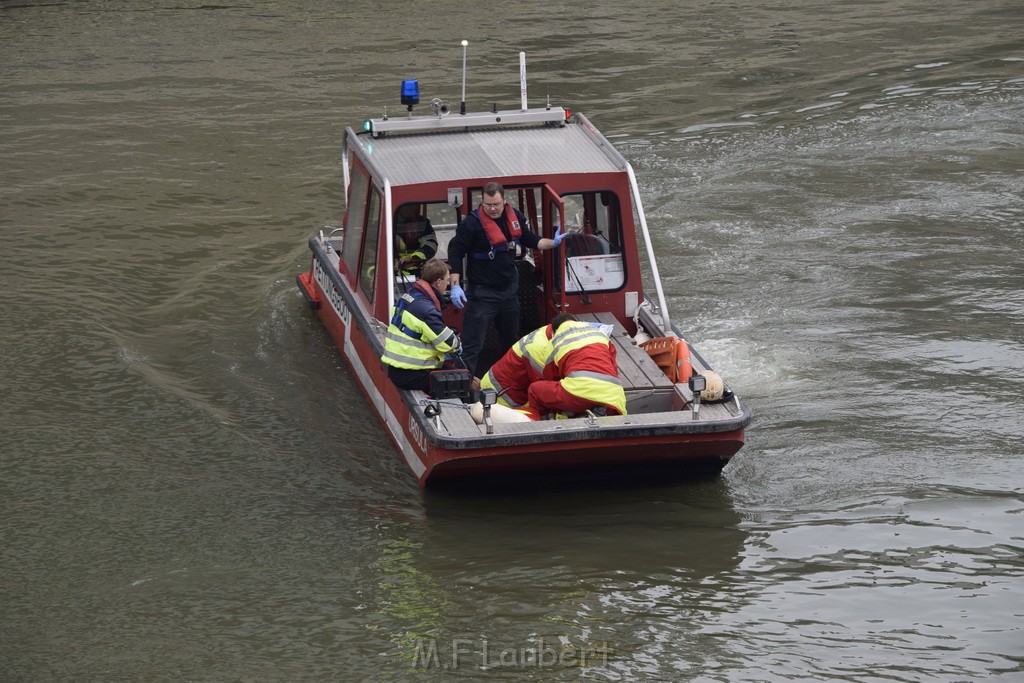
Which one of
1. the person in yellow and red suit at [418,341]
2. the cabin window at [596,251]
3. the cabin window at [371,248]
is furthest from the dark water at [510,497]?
the cabin window at [596,251]

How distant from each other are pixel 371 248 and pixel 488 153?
1.15 metres

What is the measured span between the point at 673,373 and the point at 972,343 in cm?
333

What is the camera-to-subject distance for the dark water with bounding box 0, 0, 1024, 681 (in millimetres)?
7168

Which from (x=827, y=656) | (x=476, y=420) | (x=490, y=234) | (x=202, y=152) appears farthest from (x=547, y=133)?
(x=202, y=152)

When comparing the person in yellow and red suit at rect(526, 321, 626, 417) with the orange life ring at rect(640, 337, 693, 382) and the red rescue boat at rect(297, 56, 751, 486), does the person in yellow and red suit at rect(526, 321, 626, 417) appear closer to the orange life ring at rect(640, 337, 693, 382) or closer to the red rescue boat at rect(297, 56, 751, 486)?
the red rescue boat at rect(297, 56, 751, 486)

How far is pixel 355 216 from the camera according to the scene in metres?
11.0

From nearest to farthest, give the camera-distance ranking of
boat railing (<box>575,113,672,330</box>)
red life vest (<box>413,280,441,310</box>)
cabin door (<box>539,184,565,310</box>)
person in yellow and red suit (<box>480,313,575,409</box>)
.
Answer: person in yellow and red suit (<box>480,313,575,409</box>), red life vest (<box>413,280,441,310</box>), boat railing (<box>575,113,672,330</box>), cabin door (<box>539,184,565,310</box>)

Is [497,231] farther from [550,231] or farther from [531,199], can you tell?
[531,199]

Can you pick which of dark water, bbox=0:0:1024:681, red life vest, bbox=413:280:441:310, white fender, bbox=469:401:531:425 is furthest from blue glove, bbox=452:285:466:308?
dark water, bbox=0:0:1024:681

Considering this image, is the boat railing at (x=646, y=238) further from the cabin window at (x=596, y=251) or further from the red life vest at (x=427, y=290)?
the red life vest at (x=427, y=290)

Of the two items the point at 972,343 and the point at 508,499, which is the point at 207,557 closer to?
the point at 508,499

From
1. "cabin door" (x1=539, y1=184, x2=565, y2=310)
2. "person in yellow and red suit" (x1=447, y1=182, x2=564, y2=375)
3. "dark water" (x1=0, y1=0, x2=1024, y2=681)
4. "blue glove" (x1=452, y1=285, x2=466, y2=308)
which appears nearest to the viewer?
"dark water" (x1=0, y1=0, x2=1024, y2=681)

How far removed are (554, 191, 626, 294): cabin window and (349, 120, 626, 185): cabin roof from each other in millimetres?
286

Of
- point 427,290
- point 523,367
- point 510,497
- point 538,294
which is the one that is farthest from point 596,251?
point 510,497
